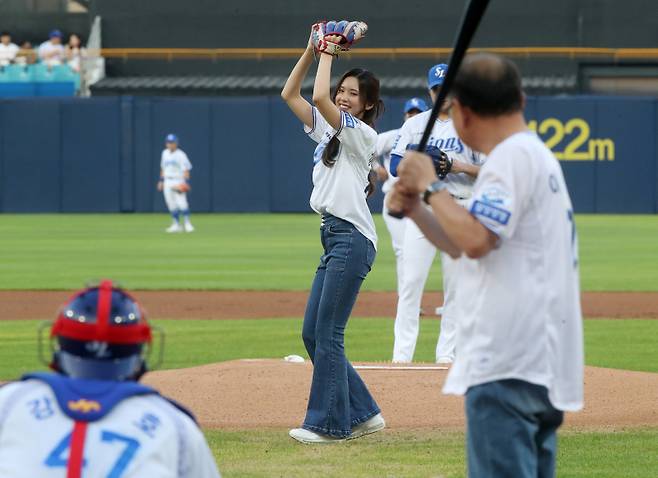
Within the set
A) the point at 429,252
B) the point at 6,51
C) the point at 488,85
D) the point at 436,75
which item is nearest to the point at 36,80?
the point at 6,51

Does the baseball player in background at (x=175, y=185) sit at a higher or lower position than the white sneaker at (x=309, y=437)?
lower

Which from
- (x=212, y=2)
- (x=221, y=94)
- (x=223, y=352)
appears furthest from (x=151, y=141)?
(x=223, y=352)

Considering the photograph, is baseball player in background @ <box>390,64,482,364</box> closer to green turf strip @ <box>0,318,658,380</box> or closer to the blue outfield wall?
green turf strip @ <box>0,318,658,380</box>

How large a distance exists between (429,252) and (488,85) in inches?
248

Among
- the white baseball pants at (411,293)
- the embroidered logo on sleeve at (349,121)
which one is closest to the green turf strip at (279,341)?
the white baseball pants at (411,293)

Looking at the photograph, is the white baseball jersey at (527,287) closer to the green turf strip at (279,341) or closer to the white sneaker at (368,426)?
the white sneaker at (368,426)

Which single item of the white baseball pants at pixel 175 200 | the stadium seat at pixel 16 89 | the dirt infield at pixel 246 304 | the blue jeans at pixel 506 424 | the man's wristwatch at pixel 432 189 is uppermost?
the man's wristwatch at pixel 432 189

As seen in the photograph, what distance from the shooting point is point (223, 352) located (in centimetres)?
1200

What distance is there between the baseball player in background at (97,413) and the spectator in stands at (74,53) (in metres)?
35.1

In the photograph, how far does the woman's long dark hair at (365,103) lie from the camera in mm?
7273

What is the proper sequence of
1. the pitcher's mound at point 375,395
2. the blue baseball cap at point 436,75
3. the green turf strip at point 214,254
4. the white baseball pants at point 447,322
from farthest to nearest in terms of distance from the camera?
the green turf strip at point 214,254 → the white baseball pants at point 447,322 → the blue baseball cap at point 436,75 → the pitcher's mound at point 375,395

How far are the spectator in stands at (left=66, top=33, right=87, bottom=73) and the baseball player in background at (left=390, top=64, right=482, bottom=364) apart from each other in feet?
93.1

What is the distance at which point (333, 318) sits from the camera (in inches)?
286

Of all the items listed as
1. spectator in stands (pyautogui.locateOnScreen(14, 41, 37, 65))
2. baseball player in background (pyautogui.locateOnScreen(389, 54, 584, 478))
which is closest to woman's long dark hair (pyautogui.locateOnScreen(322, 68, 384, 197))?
baseball player in background (pyautogui.locateOnScreen(389, 54, 584, 478))
